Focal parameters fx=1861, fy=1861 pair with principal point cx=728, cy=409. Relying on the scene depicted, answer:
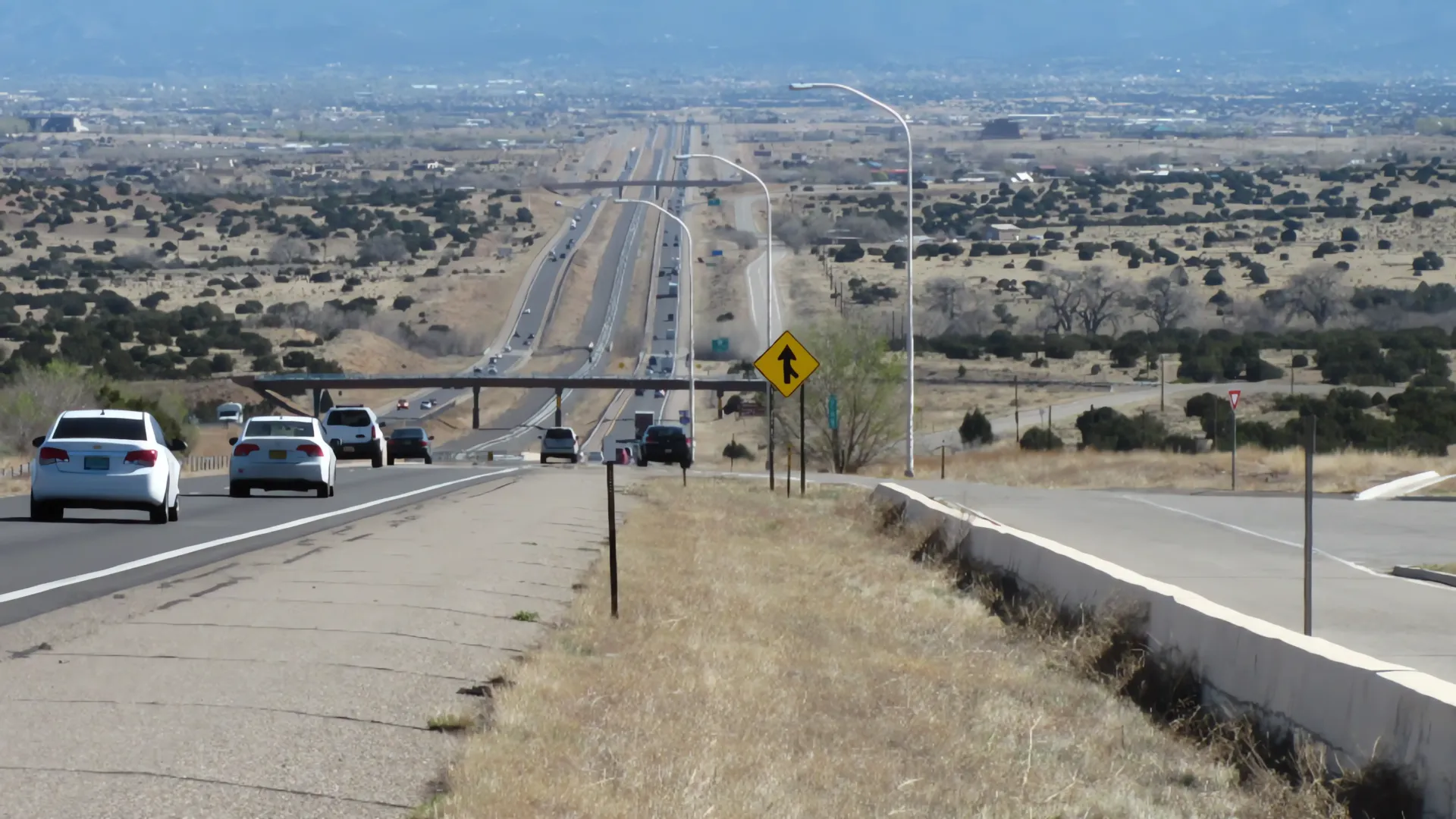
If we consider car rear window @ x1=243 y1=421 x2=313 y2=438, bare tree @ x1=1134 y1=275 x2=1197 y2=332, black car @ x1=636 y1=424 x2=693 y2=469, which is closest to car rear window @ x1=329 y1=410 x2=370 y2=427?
black car @ x1=636 y1=424 x2=693 y2=469

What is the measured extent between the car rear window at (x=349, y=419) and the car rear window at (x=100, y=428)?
22147 millimetres

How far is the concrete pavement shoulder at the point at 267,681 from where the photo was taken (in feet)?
26.1

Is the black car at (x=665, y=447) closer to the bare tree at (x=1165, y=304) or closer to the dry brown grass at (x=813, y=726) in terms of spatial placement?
the dry brown grass at (x=813, y=726)

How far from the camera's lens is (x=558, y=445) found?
57.7 m

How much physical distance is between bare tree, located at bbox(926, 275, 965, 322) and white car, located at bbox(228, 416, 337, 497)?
83.4 metres

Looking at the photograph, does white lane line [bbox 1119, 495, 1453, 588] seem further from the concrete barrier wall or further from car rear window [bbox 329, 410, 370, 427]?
car rear window [bbox 329, 410, 370, 427]

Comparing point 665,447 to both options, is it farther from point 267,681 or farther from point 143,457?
point 267,681

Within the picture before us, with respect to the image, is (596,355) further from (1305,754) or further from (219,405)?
(1305,754)

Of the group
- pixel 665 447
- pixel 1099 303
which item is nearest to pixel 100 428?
pixel 665 447

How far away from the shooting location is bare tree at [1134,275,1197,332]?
105262mm

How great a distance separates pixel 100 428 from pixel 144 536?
8.38 feet

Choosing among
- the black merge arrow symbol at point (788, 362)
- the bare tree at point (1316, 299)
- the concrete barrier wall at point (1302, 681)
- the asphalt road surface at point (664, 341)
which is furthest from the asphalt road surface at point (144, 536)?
the bare tree at point (1316, 299)

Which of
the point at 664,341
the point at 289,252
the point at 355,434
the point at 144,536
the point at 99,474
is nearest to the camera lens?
the point at 144,536

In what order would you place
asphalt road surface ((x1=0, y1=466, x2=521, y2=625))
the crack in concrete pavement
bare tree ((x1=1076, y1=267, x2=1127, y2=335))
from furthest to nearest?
bare tree ((x1=1076, y1=267, x2=1127, y2=335)) < asphalt road surface ((x1=0, y1=466, x2=521, y2=625)) < the crack in concrete pavement
